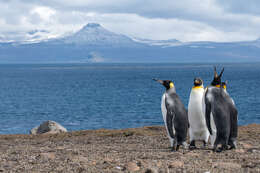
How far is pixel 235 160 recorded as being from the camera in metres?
8.02

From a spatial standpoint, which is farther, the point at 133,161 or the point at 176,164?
the point at 133,161

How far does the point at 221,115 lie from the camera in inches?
369

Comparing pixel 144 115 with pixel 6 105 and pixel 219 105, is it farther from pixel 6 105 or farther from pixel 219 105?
pixel 219 105

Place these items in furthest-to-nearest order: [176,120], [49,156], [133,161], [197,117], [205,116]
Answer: [197,117] → [176,120] → [205,116] → [49,156] → [133,161]

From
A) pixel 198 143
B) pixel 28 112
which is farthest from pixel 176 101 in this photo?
pixel 28 112

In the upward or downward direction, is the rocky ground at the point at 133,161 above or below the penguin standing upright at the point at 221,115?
below

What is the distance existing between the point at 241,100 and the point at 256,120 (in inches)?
653

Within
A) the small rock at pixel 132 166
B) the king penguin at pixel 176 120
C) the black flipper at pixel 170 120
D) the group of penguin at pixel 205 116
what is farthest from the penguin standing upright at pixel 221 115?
the small rock at pixel 132 166

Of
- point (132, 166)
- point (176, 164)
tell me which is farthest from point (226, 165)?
point (132, 166)

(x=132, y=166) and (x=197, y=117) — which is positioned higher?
(x=197, y=117)

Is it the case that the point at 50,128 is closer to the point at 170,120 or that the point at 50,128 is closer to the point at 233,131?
the point at 170,120

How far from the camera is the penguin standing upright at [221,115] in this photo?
30.7 ft

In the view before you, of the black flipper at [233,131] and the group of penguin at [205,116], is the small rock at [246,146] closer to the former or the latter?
the group of penguin at [205,116]

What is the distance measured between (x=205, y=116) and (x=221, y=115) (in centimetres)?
41
